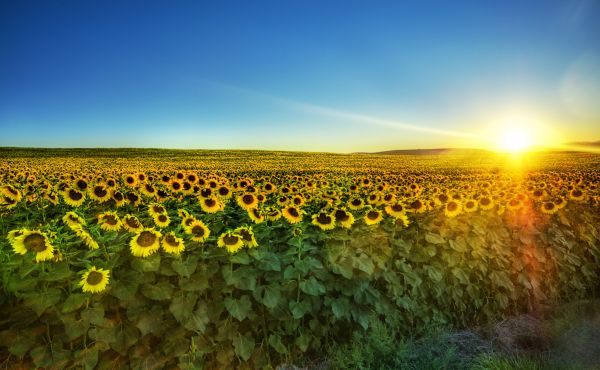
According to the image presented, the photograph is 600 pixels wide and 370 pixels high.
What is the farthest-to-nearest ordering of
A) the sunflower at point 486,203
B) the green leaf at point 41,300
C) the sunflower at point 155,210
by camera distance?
the sunflower at point 486,203
the sunflower at point 155,210
the green leaf at point 41,300

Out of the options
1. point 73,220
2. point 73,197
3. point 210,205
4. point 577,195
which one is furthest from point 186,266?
point 577,195

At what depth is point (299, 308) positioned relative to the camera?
167 inches

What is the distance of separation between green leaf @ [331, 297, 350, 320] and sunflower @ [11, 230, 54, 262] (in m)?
2.40

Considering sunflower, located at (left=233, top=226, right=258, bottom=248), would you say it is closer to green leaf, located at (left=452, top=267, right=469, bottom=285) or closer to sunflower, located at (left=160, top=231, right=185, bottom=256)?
sunflower, located at (left=160, top=231, right=185, bottom=256)

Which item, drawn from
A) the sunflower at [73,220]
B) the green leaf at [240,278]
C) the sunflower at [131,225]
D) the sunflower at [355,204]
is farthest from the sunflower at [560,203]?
the sunflower at [73,220]

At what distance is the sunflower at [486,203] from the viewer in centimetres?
619

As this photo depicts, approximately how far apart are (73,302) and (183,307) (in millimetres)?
824

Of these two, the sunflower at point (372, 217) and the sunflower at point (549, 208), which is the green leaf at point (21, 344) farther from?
the sunflower at point (549, 208)

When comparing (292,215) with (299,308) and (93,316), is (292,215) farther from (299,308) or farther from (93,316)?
(93,316)

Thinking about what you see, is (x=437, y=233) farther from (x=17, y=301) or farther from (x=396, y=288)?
(x=17, y=301)

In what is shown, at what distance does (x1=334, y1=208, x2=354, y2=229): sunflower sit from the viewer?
15.8 ft

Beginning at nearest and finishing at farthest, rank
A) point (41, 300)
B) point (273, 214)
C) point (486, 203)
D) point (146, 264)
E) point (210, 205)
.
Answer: point (41, 300) → point (146, 264) → point (273, 214) → point (210, 205) → point (486, 203)

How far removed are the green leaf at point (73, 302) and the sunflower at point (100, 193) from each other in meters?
2.02

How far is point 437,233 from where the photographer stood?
548cm
